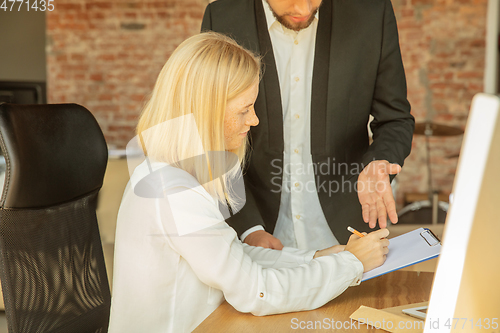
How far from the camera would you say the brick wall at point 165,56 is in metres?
3.63

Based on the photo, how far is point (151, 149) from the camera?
899 mm

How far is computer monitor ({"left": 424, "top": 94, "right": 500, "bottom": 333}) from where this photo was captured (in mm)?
341

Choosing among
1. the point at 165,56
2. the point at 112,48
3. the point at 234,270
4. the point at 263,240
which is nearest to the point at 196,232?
the point at 234,270

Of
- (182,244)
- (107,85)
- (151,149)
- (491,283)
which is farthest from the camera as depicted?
(107,85)

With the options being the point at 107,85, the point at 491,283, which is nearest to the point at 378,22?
the point at 491,283

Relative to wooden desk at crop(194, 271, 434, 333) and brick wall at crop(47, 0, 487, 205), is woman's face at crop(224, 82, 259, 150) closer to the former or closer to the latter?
wooden desk at crop(194, 271, 434, 333)

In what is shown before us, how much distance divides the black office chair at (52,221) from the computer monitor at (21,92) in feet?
7.46

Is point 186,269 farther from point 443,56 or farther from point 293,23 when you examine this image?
point 443,56

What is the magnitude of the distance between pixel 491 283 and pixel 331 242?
0.96m

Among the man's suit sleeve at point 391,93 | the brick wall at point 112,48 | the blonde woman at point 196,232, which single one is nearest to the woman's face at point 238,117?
the blonde woman at point 196,232

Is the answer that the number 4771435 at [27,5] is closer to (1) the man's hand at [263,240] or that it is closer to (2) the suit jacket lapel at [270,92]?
(2) the suit jacket lapel at [270,92]

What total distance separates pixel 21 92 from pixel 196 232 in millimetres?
2980

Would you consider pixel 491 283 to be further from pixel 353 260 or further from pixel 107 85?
pixel 107 85

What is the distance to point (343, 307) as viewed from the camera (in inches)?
30.5
